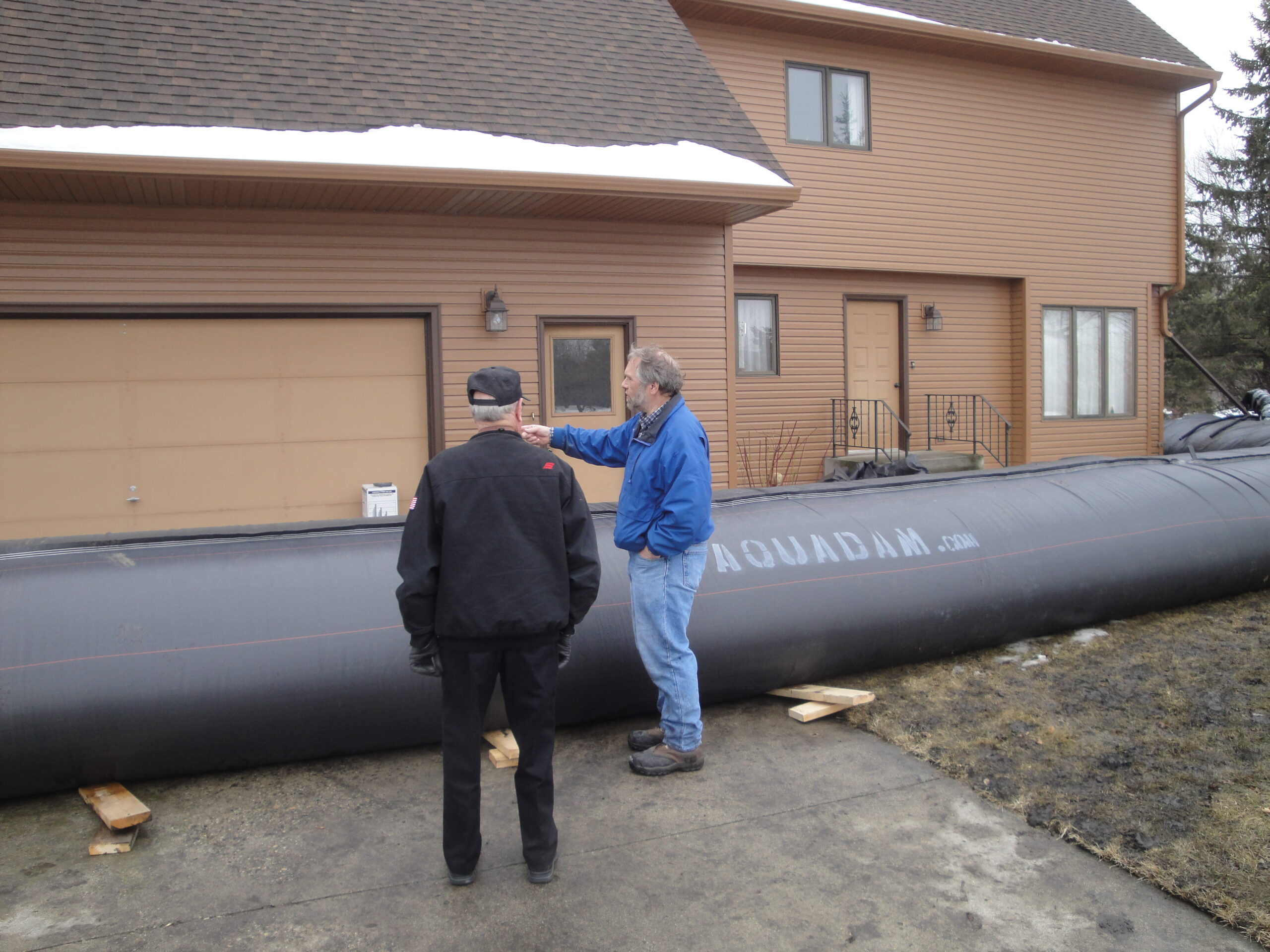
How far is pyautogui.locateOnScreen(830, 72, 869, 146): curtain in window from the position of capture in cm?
1184

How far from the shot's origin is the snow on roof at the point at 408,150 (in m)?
6.62

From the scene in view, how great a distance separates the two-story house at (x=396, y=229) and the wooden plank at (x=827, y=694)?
4.47m

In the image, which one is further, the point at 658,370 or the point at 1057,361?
the point at 1057,361

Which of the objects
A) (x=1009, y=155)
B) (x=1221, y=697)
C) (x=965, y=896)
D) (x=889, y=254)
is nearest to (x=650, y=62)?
(x=889, y=254)

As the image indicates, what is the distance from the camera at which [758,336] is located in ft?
37.8

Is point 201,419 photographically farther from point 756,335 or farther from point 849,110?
point 849,110

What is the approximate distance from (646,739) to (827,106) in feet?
31.9

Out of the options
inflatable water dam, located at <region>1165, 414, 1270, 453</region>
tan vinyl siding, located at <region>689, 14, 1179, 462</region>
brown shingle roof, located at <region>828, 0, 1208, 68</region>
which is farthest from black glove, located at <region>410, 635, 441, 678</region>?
inflatable water dam, located at <region>1165, 414, 1270, 453</region>

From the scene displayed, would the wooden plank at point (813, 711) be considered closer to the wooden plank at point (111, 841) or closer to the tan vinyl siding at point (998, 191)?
the wooden plank at point (111, 841)

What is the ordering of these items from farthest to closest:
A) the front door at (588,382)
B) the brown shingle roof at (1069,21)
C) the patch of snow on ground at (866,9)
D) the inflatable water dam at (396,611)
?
the brown shingle roof at (1069,21), the patch of snow on ground at (866,9), the front door at (588,382), the inflatable water dam at (396,611)

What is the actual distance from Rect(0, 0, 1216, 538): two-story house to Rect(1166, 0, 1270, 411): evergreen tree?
44.2ft

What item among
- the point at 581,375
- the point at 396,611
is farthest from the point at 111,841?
the point at 581,375

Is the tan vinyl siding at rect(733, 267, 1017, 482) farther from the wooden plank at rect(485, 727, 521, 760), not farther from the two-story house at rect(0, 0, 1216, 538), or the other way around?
the wooden plank at rect(485, 727, 521, 760)

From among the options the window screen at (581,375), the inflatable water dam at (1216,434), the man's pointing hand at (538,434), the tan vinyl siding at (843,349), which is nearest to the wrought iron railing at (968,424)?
the tan vinyl siding at (843,349)
